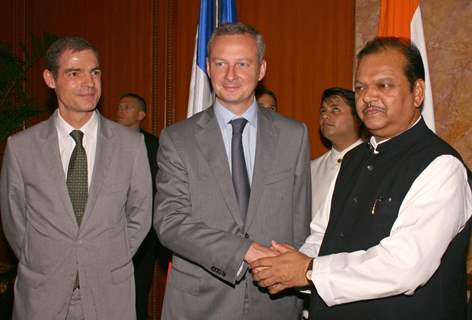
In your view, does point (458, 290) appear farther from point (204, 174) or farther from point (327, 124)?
point (327, 124)

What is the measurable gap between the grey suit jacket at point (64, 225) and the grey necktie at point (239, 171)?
0.53 metres

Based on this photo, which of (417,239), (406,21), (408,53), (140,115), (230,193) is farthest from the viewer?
(140,115)

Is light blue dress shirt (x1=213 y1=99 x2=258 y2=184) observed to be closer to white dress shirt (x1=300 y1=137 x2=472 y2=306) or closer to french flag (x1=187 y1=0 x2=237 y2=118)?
white dress shirt (x1=300 y1=137 x2=472 y2=306)

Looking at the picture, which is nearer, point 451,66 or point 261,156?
point 261,156

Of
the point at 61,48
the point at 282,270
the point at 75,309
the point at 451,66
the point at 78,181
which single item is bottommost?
the point at 75,309

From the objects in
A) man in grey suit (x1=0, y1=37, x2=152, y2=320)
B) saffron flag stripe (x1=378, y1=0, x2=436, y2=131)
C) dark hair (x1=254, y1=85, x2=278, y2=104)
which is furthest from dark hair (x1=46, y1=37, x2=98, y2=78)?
saffron flag stripe (x1=378, y1=0, x2=436, y2=131)

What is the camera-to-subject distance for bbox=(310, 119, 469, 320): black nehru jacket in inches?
69.5

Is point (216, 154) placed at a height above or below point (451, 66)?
below

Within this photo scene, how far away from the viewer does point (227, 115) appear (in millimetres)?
2387

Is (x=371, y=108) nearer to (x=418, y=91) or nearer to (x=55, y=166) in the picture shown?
(x=418, y=91)

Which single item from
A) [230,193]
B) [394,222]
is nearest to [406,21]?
[230,193]

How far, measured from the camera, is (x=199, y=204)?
7.34ft

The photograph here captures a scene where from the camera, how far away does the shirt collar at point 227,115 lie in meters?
2.39

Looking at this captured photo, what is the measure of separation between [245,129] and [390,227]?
0.85 meters
